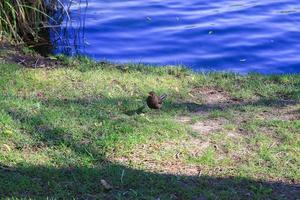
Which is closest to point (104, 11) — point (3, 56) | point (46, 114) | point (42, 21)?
point (42, 21)

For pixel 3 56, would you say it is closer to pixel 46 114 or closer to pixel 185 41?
pixel 46 114

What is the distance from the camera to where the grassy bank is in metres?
4.95

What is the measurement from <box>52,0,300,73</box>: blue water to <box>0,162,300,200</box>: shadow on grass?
400 centimetres

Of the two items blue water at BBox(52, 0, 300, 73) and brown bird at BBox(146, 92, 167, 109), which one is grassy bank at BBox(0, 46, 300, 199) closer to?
brown bird at BBox(146, 92, 167, 109)

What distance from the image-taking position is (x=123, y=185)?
493cm

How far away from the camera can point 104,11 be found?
458 inches

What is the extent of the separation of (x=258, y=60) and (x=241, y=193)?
5190mm

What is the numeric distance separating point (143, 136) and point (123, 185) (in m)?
0.84

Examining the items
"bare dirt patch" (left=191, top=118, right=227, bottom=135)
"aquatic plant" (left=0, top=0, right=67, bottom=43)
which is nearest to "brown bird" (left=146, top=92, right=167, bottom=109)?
"bare dirt patch" (left=191, top=118, right=227, bottom=135)

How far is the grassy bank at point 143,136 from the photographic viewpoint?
4949mm

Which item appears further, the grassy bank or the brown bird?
the brown bird

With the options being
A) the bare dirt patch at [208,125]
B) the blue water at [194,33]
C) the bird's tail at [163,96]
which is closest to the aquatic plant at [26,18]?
the blue water at [194,33]

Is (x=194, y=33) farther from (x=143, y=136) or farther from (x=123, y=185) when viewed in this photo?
(x=123, y=185)

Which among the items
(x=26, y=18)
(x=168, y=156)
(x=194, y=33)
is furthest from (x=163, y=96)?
(x=194, y=33)
